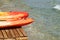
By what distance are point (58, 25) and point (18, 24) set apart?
518 cm

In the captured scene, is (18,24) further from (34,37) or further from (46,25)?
(46,25)

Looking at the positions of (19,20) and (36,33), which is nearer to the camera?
(19,20)

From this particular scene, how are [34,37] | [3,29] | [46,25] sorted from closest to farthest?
[3,29], [34,37], [46,25]

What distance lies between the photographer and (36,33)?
8953 millimetres

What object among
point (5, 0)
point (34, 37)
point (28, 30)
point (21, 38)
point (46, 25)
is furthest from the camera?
point (5, 0)

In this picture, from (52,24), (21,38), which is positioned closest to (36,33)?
(52,24)

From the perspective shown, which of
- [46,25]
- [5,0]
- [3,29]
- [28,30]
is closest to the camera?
[3,29]

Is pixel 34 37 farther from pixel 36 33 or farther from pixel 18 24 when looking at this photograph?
pixel 18 24

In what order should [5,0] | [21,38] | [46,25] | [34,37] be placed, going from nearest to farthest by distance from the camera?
[21,38] < [34,37] < [46,25] < [5,0]

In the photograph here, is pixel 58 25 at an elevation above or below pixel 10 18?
below

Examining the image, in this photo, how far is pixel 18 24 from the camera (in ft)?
19.8

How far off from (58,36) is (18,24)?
3.39 m

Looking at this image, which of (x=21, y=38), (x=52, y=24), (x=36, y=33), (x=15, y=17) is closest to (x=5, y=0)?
(x=52, y=24)

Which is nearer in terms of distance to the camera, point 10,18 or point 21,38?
point 21,38
